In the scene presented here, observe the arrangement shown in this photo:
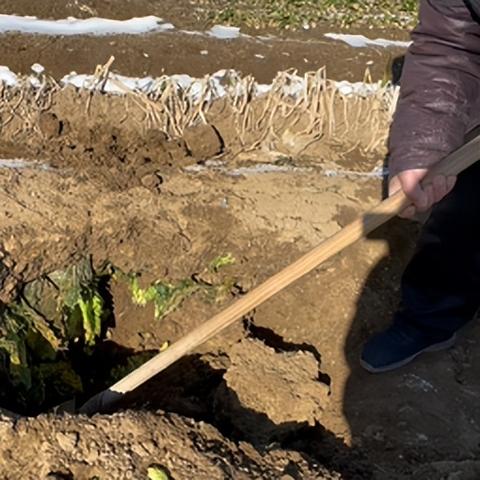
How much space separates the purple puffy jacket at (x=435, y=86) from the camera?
2658mm

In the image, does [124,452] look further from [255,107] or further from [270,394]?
[255,107]

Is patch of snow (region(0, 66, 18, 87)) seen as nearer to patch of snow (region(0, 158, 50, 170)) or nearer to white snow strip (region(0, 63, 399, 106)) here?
white snow strip (region(0, 63, 399, 106))

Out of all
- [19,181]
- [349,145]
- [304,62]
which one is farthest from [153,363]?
[304,62]

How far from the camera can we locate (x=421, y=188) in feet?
8.56

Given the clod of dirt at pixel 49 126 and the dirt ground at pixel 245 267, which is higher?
the clod of dirt at pixel 49 126

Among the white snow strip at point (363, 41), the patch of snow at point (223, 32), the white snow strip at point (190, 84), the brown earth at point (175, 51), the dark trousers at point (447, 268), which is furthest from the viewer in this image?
the white snow strip at point (363, 41)

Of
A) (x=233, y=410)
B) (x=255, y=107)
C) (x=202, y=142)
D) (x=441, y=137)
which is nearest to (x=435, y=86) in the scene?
(x=441, y=137)

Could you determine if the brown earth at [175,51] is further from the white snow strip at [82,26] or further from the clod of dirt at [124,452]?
the clod of dirt at [124,452]

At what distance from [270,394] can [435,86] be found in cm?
117

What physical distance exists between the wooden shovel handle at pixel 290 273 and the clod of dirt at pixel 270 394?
32 centimetres

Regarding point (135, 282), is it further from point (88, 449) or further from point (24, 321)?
point (88, 449)

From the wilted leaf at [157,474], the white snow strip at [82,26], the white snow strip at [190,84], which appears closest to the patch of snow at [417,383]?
the wilted leaf at [157,474]

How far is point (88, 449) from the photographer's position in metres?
2.64

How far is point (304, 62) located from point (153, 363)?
2134 millimetres
